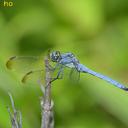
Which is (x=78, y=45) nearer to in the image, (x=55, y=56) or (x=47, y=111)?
(x=55, y=56)

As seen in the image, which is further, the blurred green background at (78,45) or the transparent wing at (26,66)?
the blurred green background at (78,45)

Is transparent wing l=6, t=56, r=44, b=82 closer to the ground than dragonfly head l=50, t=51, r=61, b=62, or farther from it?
closer to the ground

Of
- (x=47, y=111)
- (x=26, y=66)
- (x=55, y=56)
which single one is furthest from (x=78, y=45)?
(x=47, y=111)

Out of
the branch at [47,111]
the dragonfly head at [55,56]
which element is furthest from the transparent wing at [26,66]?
the branch at [47,111]

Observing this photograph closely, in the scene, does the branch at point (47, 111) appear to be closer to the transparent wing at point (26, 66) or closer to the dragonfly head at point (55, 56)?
the dragonfly head at point (55, 56)

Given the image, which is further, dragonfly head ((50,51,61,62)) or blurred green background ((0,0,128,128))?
blurred green background ((0,0,128,128))

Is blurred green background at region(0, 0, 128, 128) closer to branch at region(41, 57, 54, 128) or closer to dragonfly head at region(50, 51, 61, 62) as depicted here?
dragonfly head at region(50, 51, 61, 62)


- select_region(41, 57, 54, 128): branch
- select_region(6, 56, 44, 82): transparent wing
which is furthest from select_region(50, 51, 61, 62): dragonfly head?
select_region(41, 57, 54, 128): branch
